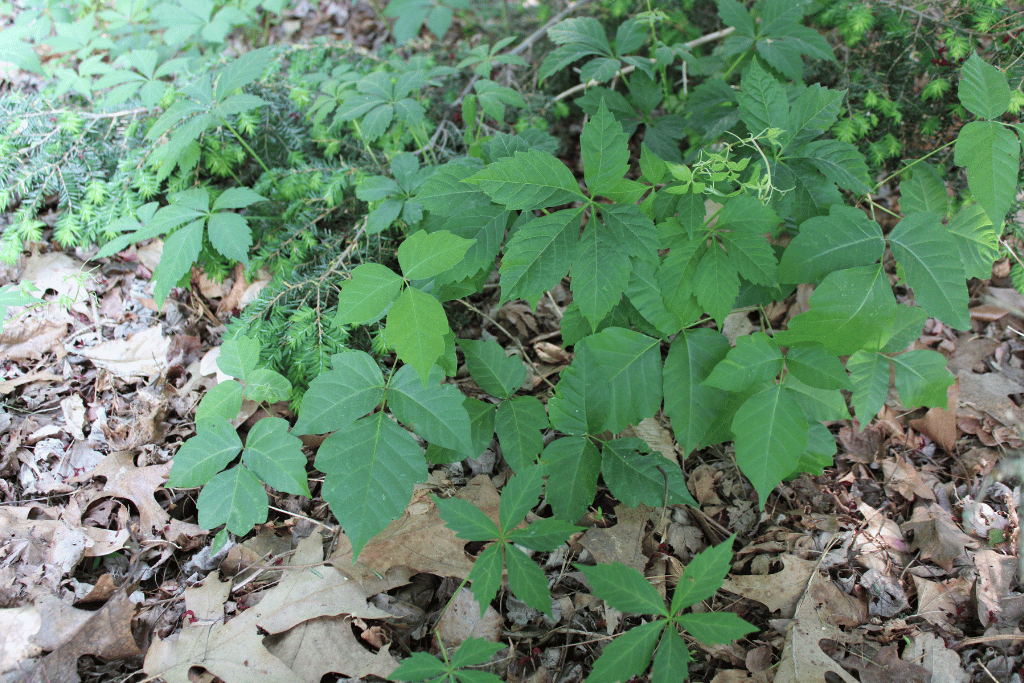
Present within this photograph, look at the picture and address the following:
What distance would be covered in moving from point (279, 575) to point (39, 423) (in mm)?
1086

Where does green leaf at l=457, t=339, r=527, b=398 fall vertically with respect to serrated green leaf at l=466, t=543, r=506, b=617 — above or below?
above

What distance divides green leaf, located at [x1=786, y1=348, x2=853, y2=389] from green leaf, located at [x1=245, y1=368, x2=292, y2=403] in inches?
61.9

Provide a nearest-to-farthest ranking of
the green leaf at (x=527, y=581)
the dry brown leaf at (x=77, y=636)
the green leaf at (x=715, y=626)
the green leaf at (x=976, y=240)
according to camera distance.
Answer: the green leaf at (x=715, y=626) → the green leaf at (x=527, y=581) → the dry brown leaf at (x=77, y=636) → the green leaf at (x=976, y=240)

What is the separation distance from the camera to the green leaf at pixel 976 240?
156cm

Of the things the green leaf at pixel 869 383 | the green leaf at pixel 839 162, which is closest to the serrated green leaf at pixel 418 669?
the green leaf at pixel 869 383

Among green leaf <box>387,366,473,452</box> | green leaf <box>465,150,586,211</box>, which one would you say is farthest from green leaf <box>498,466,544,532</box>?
green leaf <box>465,150,586,211</box>

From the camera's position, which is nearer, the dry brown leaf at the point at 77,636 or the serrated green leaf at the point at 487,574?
the serrated green leaf at the point at 487,574

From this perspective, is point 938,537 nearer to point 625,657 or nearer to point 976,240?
point 976,240

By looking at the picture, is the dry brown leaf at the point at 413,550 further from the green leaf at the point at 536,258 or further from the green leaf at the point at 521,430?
the green leaf at the point at 536,258

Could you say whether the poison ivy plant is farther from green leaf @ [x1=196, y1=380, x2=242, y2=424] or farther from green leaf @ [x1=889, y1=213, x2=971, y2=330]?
green leaf @ [x1=196, y1=380, x2=242, y2=424]

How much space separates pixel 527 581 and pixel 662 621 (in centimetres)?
35

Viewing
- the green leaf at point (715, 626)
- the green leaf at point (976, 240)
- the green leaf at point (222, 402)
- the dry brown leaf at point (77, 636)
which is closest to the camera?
the green leaf at point (715, 626)

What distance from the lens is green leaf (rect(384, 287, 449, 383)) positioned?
4.46ft

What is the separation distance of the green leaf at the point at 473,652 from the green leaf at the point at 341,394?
66 cm
